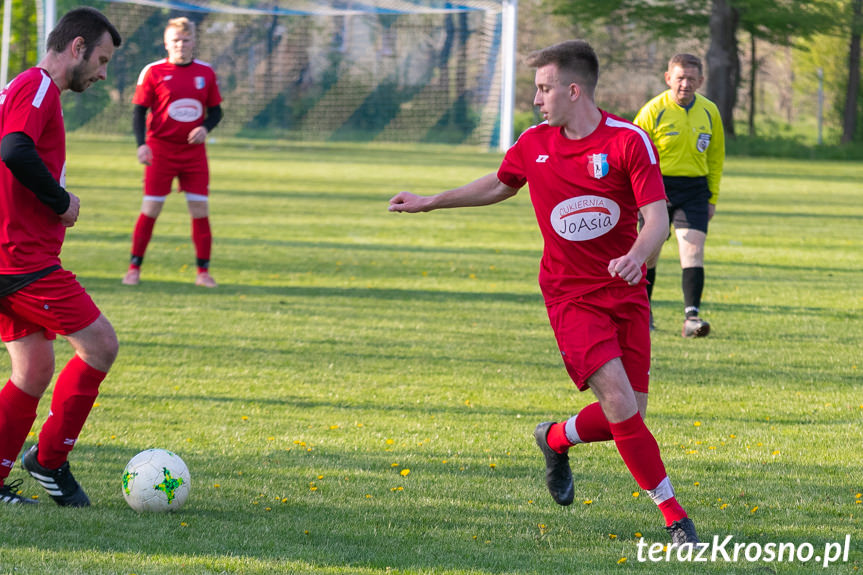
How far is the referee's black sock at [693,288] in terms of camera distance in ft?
27.3

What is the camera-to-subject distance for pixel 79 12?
13.7 feet

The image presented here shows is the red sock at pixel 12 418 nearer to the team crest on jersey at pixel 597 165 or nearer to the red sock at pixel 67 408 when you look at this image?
the red sock at pixel 67 408

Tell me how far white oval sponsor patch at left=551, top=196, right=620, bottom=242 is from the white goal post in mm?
29055

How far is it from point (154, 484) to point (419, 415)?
207 cm

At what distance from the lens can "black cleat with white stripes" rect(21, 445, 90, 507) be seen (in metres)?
4.30

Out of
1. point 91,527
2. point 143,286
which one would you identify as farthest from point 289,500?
point 143,286

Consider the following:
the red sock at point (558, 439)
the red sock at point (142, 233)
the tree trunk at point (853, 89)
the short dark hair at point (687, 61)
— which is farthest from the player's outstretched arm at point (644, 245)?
the tree trunk at point (853, 89)

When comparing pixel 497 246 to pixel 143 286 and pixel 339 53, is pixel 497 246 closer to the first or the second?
pixel 143 286

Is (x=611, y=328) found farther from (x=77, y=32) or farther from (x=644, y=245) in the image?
(x=77, y=32)

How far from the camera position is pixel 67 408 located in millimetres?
4254

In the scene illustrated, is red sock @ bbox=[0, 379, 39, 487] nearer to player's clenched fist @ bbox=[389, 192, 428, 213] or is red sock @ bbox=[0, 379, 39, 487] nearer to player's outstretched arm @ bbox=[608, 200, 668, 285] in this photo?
player's clenched fist @ bbox=[389, 192, 428, 213]

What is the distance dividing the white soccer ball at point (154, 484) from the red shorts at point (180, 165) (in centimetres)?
600

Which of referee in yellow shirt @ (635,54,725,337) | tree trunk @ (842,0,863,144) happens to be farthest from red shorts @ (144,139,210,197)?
tree trunk @ (842,0,863,144)

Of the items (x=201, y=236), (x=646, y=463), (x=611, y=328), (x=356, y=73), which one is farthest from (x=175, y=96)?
(x=356, y=73)
